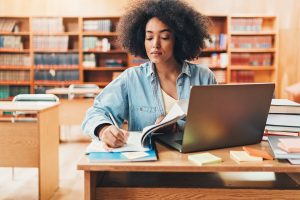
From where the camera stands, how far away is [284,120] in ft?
4.71

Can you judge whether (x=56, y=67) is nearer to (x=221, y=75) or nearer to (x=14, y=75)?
(x=14, y=75)

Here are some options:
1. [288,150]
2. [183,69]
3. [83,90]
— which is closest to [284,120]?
[288,150]

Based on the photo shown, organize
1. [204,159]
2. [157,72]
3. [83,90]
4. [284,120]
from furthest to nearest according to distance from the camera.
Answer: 1. [83,90]
2. [157,72]
3. [284,120]
4. [204,159]

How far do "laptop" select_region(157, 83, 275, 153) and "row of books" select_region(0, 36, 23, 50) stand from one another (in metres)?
5.69

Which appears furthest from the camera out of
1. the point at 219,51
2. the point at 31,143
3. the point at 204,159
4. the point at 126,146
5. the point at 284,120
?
the point at 219,51

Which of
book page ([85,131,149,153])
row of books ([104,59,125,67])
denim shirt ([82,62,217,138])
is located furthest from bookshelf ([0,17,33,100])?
book page ([85,131,149,153])

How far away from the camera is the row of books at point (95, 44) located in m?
6.33

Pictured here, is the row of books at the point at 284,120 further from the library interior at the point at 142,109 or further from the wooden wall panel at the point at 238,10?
the wooden wall panel at the point at 238,10

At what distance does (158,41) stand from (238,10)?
537cm

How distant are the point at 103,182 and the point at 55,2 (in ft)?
19.4

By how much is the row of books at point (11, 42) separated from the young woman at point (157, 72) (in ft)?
16.8

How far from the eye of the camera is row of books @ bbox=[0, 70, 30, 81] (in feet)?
21.4

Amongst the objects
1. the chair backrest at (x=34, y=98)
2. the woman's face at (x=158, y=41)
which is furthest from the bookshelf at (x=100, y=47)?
the woman's face at (x=158, y=41)

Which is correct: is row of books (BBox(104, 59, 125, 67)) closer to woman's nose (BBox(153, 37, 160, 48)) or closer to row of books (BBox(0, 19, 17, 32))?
row of books (BBox(0, 19, 17, 32))
